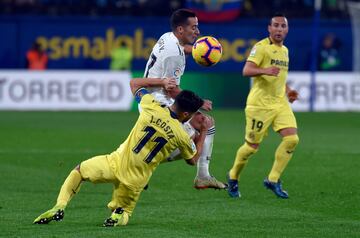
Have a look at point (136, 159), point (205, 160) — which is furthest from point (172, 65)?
point (136, 159)

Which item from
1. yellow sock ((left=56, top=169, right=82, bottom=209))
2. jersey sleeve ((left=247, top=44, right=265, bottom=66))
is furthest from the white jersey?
jersey sleeve ((left=247, top=44, right=265, bottom=66))

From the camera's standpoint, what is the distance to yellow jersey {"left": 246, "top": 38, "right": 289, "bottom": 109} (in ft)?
46.6

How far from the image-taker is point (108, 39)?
3544cm

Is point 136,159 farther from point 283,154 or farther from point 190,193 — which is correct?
point 283,154

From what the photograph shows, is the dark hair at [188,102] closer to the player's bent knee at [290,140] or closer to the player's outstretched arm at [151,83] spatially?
the player's outstretched arm at [151,83]

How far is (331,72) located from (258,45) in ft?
62.4

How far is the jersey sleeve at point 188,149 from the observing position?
428 inches

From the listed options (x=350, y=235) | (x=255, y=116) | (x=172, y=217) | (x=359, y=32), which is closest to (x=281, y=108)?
(x=255, y=116)

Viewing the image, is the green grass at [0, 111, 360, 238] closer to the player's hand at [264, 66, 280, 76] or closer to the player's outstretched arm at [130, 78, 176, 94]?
the player's outstretched arm at [130, 78, 176, 94]

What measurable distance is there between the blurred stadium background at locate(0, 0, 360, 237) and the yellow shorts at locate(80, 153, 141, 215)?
278 mm

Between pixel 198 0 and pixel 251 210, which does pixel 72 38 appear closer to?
pixel 198 0

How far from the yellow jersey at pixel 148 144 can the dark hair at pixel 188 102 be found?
0.54 feet

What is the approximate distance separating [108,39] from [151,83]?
23984 millimetres

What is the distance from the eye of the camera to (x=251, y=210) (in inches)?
491
